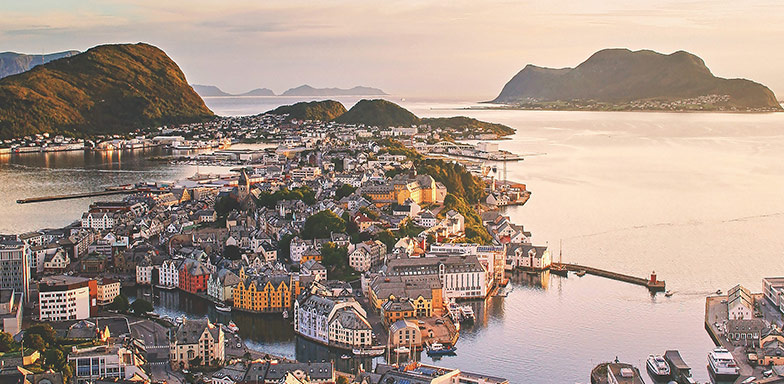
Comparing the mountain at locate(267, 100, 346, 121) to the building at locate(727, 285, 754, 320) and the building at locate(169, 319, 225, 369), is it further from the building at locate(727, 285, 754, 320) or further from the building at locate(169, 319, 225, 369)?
the building at locate(169, 319, 225, 369)

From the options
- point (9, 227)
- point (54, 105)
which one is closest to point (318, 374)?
point (9, 227)

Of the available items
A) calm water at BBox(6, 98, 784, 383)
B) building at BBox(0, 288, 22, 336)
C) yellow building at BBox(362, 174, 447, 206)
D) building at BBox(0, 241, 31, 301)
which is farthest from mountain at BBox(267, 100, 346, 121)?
building at BBox(0, 288, 22, 336)

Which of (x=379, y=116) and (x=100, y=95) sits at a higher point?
(x=100, y=95)

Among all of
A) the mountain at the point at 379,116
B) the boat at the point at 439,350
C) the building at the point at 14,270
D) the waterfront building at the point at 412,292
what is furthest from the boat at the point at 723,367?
the mountain at the point at 379,116

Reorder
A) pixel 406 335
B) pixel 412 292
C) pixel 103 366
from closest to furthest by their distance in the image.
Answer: pixel 103 366, pixel 406 335, pixel 412 292

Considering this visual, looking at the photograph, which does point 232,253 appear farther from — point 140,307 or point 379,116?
point 379,116

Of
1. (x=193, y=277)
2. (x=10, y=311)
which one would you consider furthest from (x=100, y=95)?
(x=10, y=311)

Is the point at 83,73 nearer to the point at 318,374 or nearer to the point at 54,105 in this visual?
the point at 54,105
